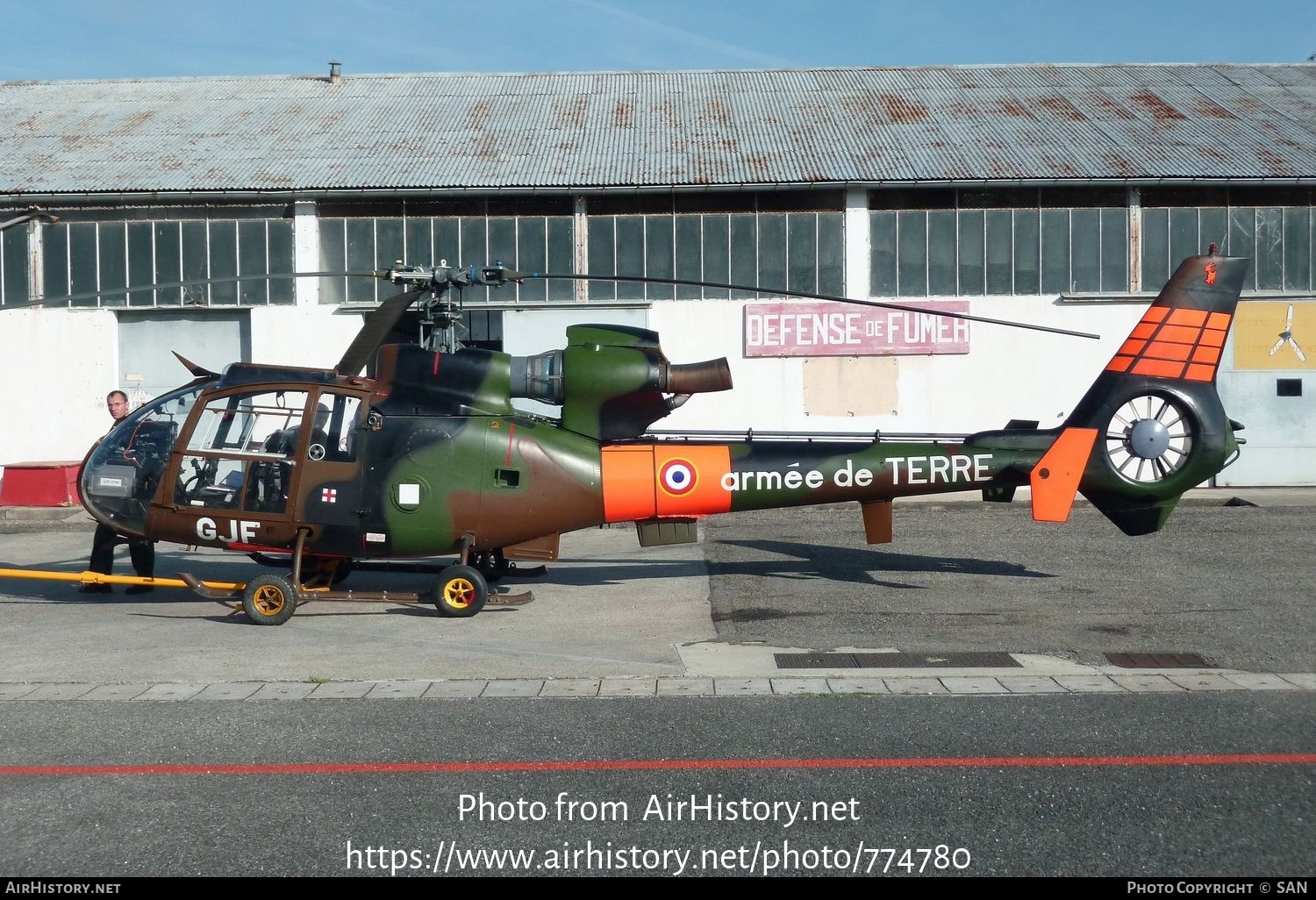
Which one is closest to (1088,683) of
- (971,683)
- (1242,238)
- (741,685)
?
(971,683)

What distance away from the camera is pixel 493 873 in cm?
510

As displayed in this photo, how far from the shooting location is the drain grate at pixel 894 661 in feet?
29.5

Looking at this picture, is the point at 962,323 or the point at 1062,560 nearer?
the point at 1062,560

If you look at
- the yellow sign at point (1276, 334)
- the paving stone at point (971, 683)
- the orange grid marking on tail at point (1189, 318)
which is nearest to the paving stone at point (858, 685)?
the paving stone at point (971, 683)

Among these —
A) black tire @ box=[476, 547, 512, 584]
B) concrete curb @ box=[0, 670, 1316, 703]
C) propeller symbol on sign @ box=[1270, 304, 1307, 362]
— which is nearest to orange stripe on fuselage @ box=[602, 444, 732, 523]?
black tire @ box=[476, 547, 512, 584]

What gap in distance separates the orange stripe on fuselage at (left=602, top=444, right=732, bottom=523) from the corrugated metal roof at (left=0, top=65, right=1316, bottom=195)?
12.3 meters

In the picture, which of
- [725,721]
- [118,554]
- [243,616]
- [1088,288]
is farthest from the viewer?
[1088,288]

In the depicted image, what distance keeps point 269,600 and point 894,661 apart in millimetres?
5508

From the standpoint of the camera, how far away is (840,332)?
23219 mm

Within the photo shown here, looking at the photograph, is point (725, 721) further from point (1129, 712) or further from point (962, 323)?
point (962, 323)

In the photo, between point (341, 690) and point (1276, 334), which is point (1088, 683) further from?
point (1276, 334)

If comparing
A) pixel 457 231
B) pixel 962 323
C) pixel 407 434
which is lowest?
pixel 407 434

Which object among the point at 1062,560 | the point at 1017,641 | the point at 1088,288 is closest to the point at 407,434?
the point at 1017,641
